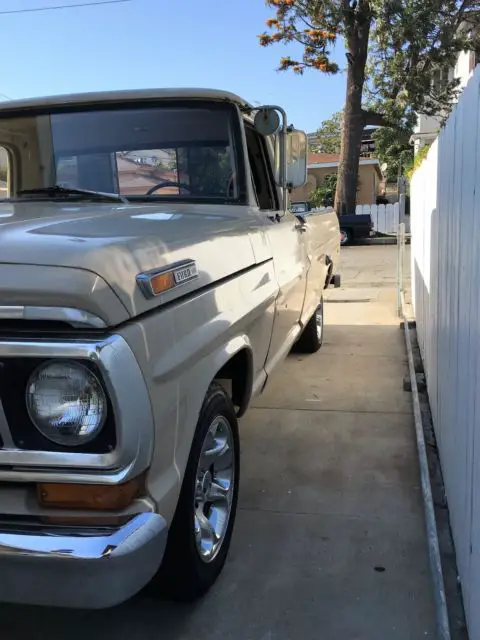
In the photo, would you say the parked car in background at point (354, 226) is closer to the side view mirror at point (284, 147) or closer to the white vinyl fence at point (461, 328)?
the side view mirror at point (284, 147)

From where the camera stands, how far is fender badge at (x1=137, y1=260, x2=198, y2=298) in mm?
2049

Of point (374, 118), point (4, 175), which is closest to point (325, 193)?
point (374, 118)

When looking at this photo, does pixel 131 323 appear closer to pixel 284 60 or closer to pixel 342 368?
pixel 342 368

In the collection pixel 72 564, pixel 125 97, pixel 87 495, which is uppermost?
pixel 125 97

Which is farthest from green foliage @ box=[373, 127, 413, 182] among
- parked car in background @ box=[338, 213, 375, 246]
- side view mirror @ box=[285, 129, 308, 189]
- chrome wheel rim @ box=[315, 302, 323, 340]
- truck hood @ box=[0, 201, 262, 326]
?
truck hood @ box=[0, 201, 262, 326]

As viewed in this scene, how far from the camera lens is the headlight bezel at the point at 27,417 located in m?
1.87

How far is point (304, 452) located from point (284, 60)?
77.8ft

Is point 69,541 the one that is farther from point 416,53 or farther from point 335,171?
point 335,171

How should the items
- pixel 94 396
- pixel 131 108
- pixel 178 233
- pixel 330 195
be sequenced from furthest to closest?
pixel 330 195 → pixel 131 108 → pixel 178 233 → pixel 94 396

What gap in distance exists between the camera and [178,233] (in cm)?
252

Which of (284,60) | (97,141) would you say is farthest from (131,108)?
(284,60)

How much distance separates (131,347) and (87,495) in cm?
49

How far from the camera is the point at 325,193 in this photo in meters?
34.2

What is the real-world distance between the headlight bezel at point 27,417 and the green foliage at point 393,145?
82.6ft
